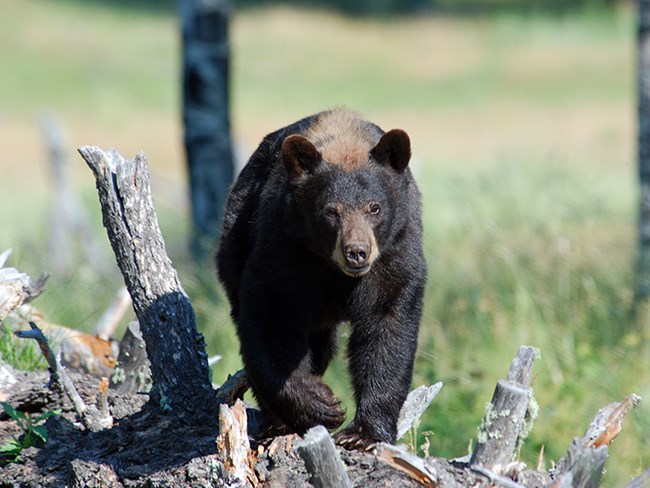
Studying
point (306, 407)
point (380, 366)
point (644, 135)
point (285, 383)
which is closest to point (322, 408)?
point (306, 407)

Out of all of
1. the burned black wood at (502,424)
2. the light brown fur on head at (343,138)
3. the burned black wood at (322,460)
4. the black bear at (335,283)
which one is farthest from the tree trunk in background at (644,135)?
the burned black wood at (322,460)

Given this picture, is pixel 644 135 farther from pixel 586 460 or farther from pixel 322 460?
pixel 322 460

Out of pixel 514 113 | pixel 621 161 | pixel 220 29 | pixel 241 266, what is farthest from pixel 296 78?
pixel 241 266

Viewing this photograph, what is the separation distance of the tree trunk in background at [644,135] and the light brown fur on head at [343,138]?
3862 millimetres

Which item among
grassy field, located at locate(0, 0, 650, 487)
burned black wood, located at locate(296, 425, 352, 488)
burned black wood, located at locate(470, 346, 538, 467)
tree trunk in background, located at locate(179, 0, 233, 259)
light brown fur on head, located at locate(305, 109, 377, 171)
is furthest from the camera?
tree trunk in background, located at locate(179, 0, 233, 259)

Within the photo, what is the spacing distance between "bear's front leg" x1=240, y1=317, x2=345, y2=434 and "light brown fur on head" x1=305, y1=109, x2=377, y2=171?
32.2 inches

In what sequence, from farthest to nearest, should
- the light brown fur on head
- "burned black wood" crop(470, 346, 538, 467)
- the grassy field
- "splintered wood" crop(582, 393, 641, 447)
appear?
the grassy field
the light brown fur on head
"splintered wood" crop(582, 393, 641, 447)
"burned black wood" crop(470, 346, 538, 467)

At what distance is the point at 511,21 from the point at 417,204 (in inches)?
1601

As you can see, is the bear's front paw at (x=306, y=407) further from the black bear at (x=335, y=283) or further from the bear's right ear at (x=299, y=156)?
the bear's right ear at (x=299, y=156)

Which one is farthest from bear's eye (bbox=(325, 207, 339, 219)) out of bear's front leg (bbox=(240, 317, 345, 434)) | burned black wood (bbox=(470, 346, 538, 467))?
burned black wood (bbox=(470, 346, 538, 467))

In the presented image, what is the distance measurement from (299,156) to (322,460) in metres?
1.60

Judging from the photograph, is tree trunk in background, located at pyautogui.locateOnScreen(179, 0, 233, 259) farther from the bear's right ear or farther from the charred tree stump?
the bear's right ear

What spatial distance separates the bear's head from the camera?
4.32 meters

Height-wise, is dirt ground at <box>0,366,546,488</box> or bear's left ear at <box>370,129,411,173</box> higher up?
bear's left ear at <box>370,129,411,173</box>
